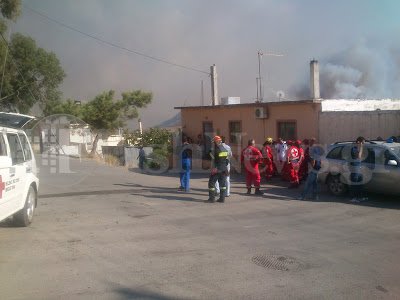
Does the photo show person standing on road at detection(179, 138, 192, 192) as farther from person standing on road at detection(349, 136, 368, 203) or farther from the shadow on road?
the shadow on road

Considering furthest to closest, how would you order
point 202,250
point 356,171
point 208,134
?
1. point 208,134
2. point 356,171
3. point 202,250

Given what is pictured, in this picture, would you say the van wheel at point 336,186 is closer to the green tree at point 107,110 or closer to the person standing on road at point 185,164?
the person standing on road at point 185,164

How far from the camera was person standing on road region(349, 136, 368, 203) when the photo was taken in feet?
33.8

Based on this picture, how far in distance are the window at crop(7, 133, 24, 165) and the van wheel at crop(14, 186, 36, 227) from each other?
2.61ft

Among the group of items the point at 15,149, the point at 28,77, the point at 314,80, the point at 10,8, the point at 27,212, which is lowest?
the point at 27,212

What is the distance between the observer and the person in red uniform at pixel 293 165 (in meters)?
13.1

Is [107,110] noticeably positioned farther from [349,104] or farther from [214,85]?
[349,104]

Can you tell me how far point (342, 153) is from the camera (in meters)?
11.3

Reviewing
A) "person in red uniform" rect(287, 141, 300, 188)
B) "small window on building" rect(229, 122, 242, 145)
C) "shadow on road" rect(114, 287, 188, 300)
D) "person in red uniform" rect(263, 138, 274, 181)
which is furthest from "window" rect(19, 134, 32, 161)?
"small window on building" rect(229, 122, 242, 145)

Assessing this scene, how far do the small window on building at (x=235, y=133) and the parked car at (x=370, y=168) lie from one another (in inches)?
313

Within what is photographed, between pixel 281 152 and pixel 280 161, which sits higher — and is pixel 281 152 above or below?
above

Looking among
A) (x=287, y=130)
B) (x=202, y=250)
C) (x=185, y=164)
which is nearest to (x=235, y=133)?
(x=287, y=130)

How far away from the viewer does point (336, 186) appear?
11336 mm

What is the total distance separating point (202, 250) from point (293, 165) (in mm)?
7608
